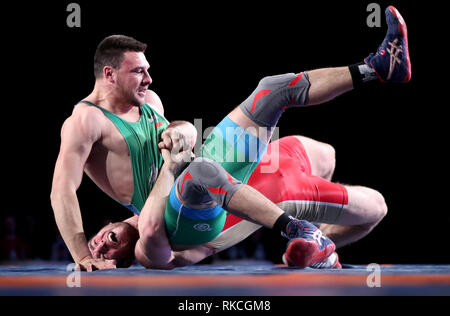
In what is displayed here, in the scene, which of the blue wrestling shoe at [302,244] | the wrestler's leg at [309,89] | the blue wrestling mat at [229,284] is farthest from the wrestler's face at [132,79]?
the blue wrestling shoe at [302,244]

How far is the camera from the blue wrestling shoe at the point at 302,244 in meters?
1.25

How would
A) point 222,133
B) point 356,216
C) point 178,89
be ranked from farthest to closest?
1. point 178,89
2. point 356,216
3. point 222,133

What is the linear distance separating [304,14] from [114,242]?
2.09 m

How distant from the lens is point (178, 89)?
337cm

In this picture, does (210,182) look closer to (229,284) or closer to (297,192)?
(229,284)

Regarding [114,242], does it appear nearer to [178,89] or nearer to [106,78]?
[106,78]

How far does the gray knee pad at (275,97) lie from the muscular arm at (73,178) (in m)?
0.52

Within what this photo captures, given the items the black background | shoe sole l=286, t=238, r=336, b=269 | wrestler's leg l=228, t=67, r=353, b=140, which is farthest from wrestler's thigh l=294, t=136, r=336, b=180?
the black background

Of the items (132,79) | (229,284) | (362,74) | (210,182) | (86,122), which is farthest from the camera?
(132,79)

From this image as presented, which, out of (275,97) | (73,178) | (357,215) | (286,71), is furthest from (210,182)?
(286,71)

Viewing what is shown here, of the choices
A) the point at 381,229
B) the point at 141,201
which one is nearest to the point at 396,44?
the point at 141,201

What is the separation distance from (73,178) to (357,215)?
3.04 feet

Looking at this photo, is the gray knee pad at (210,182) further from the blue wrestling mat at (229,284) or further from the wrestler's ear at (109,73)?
the wrestler's ear at (109,73)

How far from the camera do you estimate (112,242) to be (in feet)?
5.18
